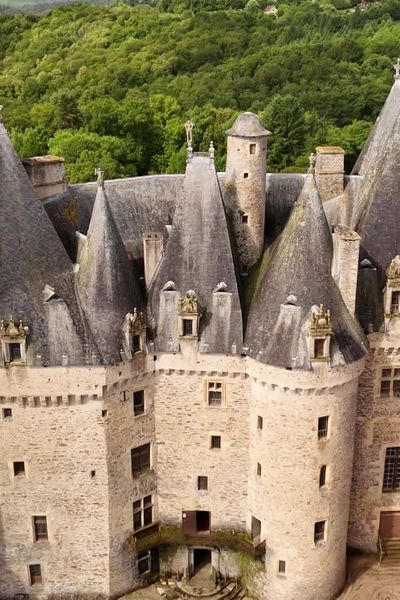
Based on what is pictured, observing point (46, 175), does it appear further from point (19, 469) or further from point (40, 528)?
point (40, 528)

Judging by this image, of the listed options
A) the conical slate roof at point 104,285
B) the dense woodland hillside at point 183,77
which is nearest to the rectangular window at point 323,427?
the conical slate roof at point 104,285

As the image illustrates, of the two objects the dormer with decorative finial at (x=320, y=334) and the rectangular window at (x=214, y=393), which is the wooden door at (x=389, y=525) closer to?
the rectangular window at (x=214, y=393)

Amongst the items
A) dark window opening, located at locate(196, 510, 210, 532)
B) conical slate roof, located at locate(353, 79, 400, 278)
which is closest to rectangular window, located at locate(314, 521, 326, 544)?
dark window opening, located at locate(196, 510, 210, 532)

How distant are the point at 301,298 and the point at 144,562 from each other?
47.2 ft

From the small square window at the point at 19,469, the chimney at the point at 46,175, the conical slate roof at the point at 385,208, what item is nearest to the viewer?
the small square window at the point at 19,469

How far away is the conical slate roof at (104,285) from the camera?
97.4ft

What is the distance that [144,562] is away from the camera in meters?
33.9

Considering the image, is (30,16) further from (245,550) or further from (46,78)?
(245,550)

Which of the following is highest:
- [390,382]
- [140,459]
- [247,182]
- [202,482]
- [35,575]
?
[247,182]

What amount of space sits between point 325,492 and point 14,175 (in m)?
18.3

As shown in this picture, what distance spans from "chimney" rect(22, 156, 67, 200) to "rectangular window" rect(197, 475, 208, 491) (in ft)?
47.6

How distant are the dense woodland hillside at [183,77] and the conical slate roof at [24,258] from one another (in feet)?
106

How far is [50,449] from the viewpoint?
30.5 metres

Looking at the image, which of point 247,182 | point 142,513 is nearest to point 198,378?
point 142,513
